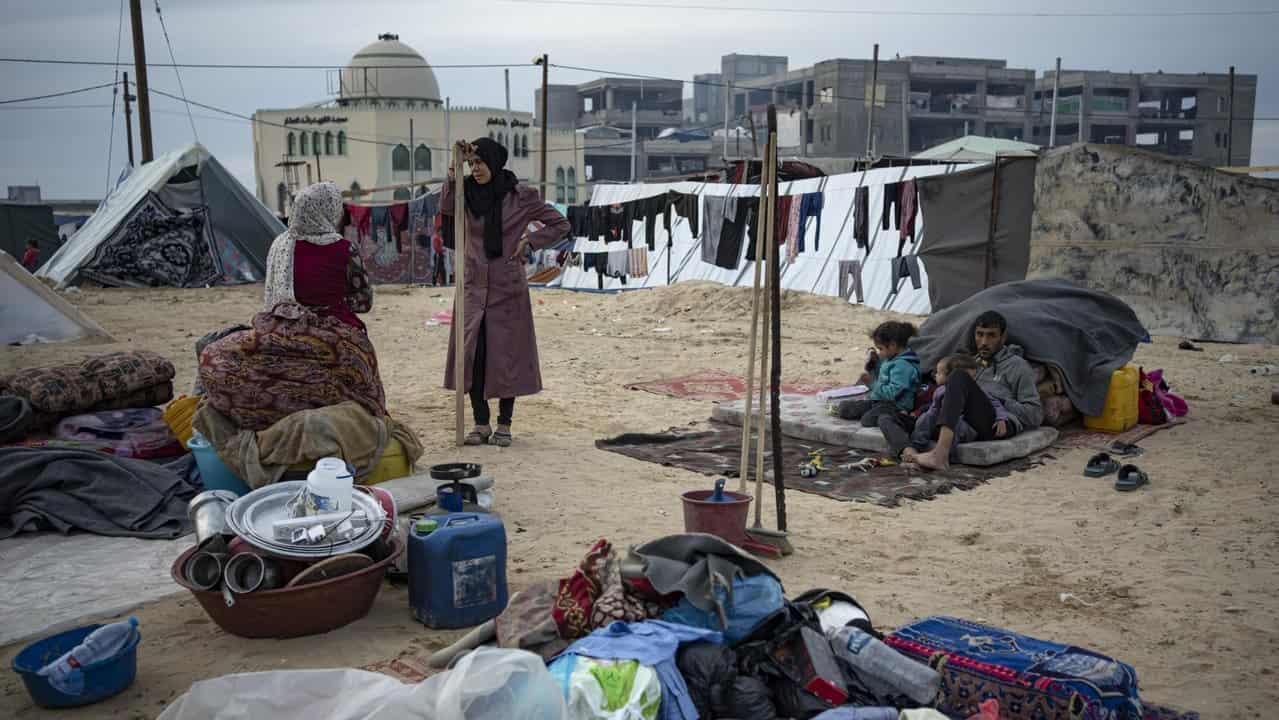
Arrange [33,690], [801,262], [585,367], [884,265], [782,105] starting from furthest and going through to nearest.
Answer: [782,105] < [801,262] < [884,265] < [585,367] < [33,690]

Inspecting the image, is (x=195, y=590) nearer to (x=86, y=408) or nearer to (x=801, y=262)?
(x=86, y=408)

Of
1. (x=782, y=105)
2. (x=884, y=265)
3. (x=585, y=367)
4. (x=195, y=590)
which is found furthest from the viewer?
(x=782, y=105)

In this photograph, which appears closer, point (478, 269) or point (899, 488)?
point (899, 488)

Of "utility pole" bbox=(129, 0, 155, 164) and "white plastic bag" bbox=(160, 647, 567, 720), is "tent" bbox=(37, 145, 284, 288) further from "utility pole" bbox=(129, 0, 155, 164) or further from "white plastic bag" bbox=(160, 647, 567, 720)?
"white plastic bag" bbox=(160, 647, 567, 720)

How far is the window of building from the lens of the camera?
37.6 metres

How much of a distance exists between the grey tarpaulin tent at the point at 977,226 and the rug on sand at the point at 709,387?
12.7ft

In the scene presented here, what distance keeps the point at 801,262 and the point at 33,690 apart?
12020 millimetres

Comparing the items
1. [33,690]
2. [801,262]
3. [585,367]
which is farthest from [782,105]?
[33,690]

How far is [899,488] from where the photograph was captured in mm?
4910

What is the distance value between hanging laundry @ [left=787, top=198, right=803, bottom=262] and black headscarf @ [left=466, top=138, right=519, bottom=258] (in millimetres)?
8159

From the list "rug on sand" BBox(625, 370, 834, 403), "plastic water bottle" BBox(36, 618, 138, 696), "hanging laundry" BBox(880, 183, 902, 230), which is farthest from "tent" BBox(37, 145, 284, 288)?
"plastic water bottle" BBox(36, 618, 138, 696)

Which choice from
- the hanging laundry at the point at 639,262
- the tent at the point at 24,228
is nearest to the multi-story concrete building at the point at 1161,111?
the hanging laundry at the point at 639,262

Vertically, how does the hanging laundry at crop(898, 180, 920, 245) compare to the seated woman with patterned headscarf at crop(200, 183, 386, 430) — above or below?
above

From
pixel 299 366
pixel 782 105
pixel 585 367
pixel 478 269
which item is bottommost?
pixel 585 367
